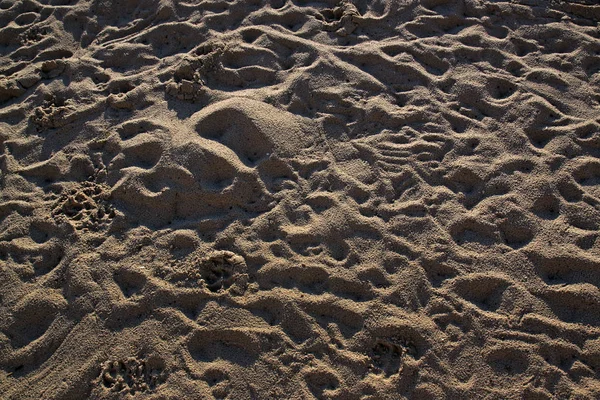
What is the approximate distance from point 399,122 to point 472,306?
58.0 inches

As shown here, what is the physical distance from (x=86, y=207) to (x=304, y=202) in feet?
4.96

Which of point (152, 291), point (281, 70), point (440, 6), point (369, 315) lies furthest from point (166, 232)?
point (440, 6)

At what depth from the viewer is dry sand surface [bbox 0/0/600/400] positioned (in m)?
2.83

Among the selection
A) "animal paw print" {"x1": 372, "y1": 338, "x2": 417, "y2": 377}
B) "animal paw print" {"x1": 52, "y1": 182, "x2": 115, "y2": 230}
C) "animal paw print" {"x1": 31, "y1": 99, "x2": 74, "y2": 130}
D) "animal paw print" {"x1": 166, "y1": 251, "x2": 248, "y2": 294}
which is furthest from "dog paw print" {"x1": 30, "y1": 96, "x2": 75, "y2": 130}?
"animal paw print" {"x1": 372, "y1": 338, "x2": 417, "y2": 377}

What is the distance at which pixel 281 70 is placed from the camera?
162 inches

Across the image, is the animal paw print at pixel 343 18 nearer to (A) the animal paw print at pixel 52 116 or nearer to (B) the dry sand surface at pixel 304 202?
(B) the dry sand surface at pixel 304 202

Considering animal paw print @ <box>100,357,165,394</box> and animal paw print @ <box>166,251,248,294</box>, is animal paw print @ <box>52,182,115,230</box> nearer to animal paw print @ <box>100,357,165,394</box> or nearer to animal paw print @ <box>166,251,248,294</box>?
animal paw print @ <box>166,251,248,294</box>

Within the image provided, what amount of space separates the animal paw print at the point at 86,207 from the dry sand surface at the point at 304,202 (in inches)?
0.6

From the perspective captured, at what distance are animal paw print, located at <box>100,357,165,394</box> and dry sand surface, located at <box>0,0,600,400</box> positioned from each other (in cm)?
1

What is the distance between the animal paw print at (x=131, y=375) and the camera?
110 inches

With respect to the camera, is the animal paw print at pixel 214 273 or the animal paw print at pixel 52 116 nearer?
the animal paw print at pixel 214 273

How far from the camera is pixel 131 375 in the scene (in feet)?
9.27

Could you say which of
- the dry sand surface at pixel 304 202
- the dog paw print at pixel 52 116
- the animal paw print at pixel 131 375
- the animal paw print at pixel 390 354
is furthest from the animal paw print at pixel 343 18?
the animal paw print at pixel 131 375

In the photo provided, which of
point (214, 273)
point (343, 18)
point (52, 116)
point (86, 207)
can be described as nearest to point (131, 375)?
point (214, 273)
